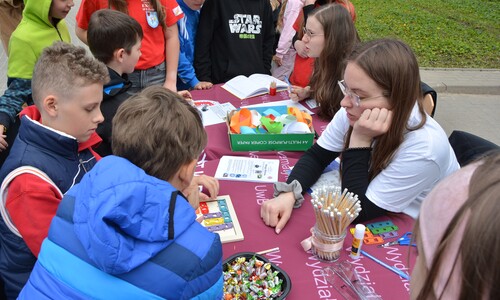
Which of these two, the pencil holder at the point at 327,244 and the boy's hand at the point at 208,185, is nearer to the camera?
the pencil holder at the point at 327,244

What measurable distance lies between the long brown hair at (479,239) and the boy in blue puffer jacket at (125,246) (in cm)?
67

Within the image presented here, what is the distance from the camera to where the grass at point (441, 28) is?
802 cm

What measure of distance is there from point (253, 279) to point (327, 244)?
0.32 m

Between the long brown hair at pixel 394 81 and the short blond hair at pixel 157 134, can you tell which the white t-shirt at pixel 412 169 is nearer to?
the long brown hair at pixel 394 81

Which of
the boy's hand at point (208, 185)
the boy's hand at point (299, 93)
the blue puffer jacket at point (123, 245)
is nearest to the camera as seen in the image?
the blue puffer jacket at point (123, 245)

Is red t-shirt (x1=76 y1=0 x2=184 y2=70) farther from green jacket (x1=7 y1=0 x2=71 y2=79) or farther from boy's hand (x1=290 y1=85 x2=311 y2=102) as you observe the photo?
boy's hand (x1=290 y1=85 x2=311 y2=102)

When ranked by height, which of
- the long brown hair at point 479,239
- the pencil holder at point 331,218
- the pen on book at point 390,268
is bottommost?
the pen on book at point 390,268

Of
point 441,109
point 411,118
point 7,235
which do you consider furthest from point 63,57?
point 441,109

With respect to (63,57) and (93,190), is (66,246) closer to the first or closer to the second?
(93,190)

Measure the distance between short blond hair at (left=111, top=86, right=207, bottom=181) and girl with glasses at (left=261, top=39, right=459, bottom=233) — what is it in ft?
1.86

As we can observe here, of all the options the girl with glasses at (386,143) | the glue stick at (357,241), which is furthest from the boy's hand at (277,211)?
the glue stick at (357,241)

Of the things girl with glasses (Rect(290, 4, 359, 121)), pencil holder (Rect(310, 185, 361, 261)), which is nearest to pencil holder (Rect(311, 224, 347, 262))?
pencil holder (Rect(310, 185, 361, 261))

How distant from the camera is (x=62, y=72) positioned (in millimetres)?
1720

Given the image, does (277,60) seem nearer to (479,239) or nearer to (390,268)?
(390,268)
